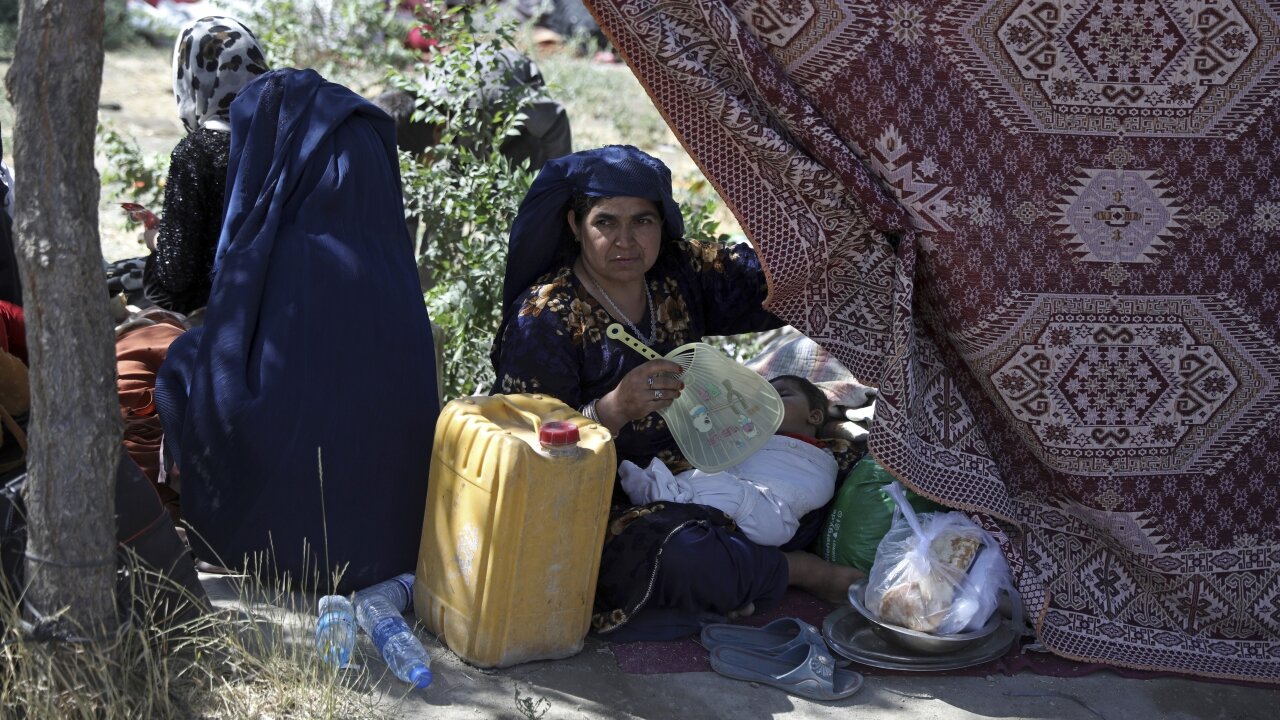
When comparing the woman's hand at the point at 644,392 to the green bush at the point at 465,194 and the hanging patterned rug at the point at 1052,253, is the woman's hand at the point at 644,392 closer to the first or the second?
the hanging patterned rug at the point at 1052,253

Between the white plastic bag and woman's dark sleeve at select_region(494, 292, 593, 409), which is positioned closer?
the white plastic bag

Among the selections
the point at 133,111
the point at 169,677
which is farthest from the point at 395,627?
the point at 133,111

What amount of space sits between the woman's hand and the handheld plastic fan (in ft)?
0.63

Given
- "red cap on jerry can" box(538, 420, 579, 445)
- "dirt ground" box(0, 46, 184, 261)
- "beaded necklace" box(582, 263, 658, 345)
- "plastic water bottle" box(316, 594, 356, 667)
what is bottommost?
"dirt ground" box(0, 46, 184, 261)

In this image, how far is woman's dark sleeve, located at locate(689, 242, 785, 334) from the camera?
3.99 meters

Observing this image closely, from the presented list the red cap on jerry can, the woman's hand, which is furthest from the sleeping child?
the red cap on jerry can

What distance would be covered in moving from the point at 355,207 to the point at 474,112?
1776 mm

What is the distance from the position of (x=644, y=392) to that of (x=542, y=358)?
1.10ft

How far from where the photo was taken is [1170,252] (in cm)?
355

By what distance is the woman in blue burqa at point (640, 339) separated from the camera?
3.48 m

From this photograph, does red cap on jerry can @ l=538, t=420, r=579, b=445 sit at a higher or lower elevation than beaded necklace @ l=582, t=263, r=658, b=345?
lower

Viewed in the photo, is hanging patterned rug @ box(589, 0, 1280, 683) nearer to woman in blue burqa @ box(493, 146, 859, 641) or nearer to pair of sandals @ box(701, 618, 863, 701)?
woman in blue burqa @ box(493, 146, 859, 641)

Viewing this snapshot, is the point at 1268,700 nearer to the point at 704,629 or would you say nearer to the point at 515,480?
the point at 704,629

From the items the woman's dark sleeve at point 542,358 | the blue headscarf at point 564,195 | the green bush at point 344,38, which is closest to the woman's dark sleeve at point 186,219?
the blue headscarf at point 564,195
